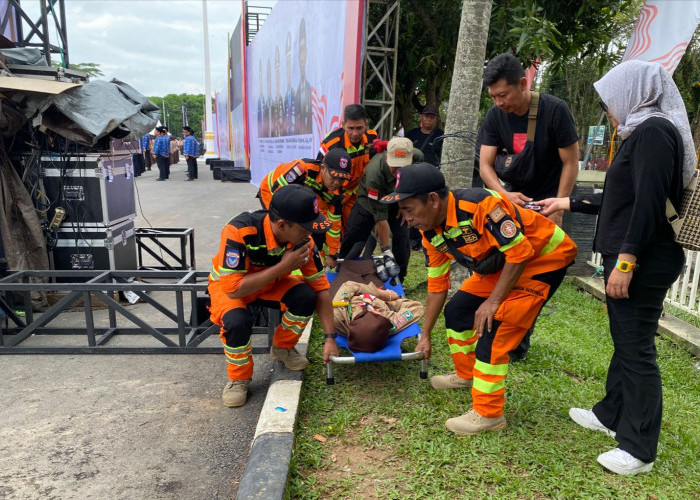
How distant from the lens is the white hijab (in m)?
2.15

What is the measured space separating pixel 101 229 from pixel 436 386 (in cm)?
402

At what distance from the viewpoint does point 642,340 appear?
2.33 m

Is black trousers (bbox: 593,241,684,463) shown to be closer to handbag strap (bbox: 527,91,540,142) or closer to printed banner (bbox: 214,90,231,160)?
handbag strap (bbox: 527,91,540,142)

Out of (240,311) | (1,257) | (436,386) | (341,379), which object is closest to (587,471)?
(436,386)

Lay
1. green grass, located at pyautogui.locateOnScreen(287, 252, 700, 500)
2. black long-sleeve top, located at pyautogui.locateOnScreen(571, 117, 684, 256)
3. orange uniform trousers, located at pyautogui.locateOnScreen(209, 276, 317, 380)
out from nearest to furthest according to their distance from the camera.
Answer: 1. black long-sleeve top, located at pyautogui.locateOnScreen(571, 117, 684, 256)
2. green grass, located at pyautogui.locateOnScreen(287, 252, 700, 500)
3. orange uniform trousers, located at pyautogui.locateOnScreen(209, 276, 317, 380)

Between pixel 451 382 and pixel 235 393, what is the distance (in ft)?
4.62

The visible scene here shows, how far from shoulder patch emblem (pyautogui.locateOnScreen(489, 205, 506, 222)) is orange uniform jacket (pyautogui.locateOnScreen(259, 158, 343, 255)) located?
6.92 ft

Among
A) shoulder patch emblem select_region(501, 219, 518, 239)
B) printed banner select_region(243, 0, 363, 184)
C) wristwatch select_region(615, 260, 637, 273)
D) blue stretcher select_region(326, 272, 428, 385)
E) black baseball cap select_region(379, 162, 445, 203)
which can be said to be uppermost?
printed banner select_region(243, 0, 363, 184)

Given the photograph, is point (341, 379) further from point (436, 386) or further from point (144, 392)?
point (144, 392)

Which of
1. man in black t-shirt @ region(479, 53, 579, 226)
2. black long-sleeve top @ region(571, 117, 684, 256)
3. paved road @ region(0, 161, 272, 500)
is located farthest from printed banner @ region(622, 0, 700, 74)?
paved road @ region(0, 161, 272, 500)

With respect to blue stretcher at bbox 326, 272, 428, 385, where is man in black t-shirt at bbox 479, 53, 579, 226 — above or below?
above

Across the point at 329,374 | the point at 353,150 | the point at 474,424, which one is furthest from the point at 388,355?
the point at 353,150

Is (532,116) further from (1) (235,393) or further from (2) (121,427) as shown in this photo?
(2) (121,427)

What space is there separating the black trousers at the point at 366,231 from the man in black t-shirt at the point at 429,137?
1869mm
